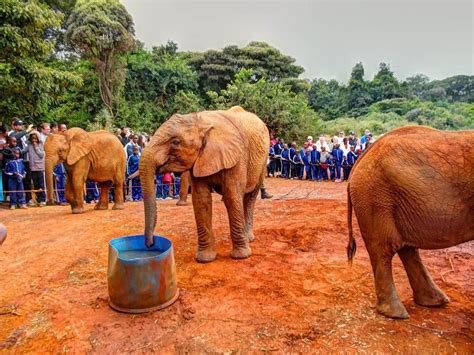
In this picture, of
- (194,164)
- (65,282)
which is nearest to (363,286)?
(194,164)

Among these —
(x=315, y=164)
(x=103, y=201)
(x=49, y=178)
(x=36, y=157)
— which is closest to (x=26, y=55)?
(x=36, y=157)

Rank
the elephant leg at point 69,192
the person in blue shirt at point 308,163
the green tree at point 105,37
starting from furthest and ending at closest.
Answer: the green tree at point 105,37
the person in blue shirt at point 308,163
the elephant leg at point 69,192

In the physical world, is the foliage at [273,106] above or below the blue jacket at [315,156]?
above

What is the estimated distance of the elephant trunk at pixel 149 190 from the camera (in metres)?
4.77

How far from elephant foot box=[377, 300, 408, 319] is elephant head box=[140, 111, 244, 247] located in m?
2.73

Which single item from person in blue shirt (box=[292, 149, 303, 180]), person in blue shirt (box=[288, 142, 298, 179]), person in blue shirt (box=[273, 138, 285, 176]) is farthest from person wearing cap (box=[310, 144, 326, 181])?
person in blue shirt (box=[273, 138, 285, 176])

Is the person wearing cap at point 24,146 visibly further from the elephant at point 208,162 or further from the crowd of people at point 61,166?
the elephant at point 208,162

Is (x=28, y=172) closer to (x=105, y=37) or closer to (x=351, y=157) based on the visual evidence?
(x=351, y=157)

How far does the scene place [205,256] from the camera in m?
5.83

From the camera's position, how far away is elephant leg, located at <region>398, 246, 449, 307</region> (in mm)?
4195

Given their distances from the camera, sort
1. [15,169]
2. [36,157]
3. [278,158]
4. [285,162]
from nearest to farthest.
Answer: [15,169]
[36,157]
[285,162]
[278,158]

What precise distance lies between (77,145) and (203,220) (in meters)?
5.02

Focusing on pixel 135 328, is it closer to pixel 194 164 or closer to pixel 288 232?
pixel 194 164

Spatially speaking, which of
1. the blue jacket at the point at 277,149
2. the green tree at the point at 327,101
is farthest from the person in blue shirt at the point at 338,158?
the green tree at the point at 327,101
